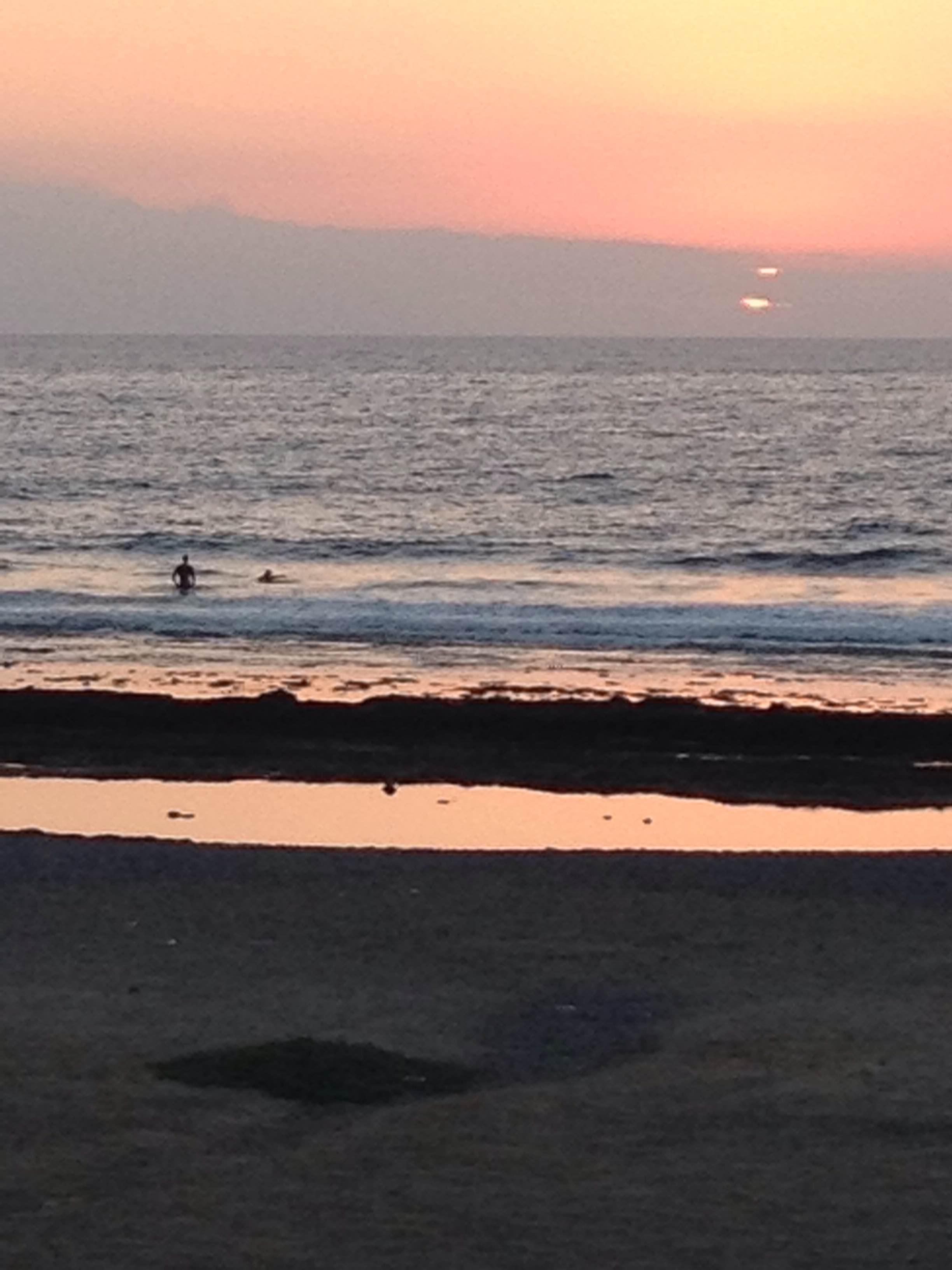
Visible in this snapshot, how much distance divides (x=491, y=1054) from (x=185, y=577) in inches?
1104

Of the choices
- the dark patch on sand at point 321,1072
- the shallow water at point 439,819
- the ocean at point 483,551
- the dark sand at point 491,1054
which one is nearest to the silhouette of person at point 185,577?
the ocean at point 483,551

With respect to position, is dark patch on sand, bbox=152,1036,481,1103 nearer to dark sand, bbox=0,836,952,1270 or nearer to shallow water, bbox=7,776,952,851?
dark sand, bbox=0,836,952,1270

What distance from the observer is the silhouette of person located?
37.0m

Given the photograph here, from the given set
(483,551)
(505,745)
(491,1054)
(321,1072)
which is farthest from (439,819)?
(483,551)

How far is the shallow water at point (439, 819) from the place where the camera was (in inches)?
631

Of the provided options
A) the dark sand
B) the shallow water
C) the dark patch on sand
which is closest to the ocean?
the shallow water

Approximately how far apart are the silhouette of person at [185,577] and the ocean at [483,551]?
0.33 m

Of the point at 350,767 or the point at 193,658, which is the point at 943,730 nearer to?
the point at 350,767

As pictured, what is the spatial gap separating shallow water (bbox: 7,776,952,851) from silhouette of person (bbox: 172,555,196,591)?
18000 millimetres

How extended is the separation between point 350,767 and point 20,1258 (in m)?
12.9

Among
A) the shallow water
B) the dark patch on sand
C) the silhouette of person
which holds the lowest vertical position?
the shallow water

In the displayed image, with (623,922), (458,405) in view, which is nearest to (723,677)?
(623,922)

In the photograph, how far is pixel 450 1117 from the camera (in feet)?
28.2

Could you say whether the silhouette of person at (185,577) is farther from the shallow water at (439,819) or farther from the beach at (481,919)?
the shallow water at (439,819)
